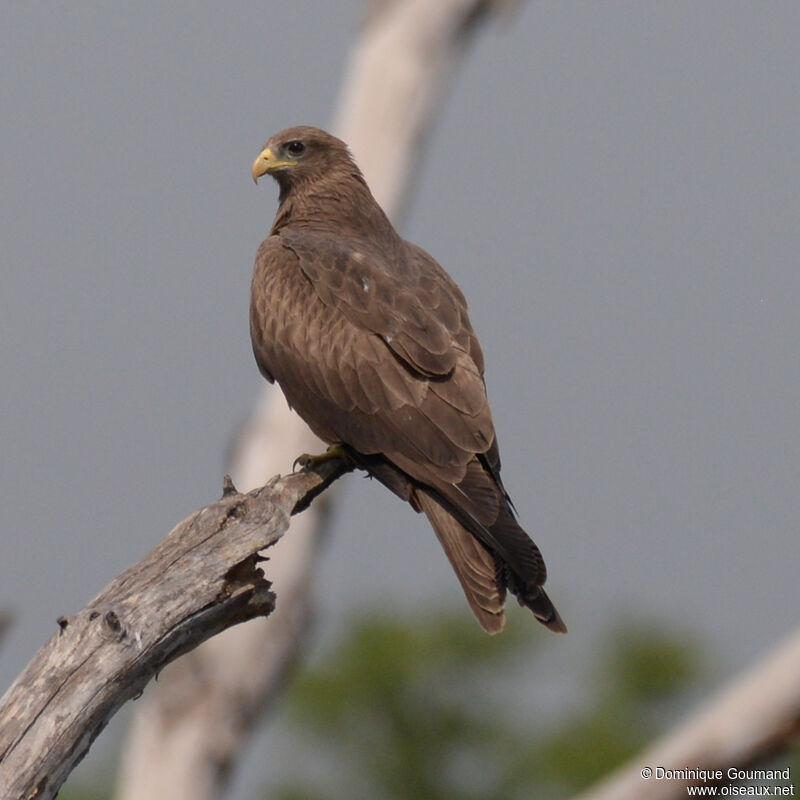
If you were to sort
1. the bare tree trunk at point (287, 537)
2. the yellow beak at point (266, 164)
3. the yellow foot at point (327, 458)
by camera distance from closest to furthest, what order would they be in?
the yellow foot at point (327, 458) → the yellow beak at point (266, 164) → the bare tree trunk at point (287, 537)

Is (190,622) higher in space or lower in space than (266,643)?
higher

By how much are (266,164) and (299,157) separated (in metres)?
0.20

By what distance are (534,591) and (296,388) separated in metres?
1.72

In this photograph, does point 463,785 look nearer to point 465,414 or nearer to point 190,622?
point 465,414

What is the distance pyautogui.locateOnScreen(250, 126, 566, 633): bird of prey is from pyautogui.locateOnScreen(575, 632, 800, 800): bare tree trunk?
1614 mm

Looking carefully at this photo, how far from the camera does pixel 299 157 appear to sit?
879cm

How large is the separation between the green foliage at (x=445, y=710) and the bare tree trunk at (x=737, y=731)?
27.9 feet

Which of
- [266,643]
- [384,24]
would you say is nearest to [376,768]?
[266,643]

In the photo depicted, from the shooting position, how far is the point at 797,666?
454 centimetres

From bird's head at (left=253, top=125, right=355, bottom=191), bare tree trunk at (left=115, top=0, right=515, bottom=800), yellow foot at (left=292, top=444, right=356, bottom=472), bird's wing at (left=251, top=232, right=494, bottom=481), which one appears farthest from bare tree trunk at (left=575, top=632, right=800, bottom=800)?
bare tree trunk at (left=115, top=0, right=515, bottom=800)

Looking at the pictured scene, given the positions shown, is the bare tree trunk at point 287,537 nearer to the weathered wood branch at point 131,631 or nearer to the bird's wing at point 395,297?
the bird's wing at point 395,297

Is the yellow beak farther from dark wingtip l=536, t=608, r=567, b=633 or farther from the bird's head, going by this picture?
dark wingtip l=536, t=608, r=567, b=633

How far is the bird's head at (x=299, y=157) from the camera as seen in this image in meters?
8.73

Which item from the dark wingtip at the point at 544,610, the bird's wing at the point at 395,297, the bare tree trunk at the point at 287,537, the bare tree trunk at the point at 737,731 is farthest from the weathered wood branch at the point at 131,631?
the bare tree trunk at the point at 287,537
